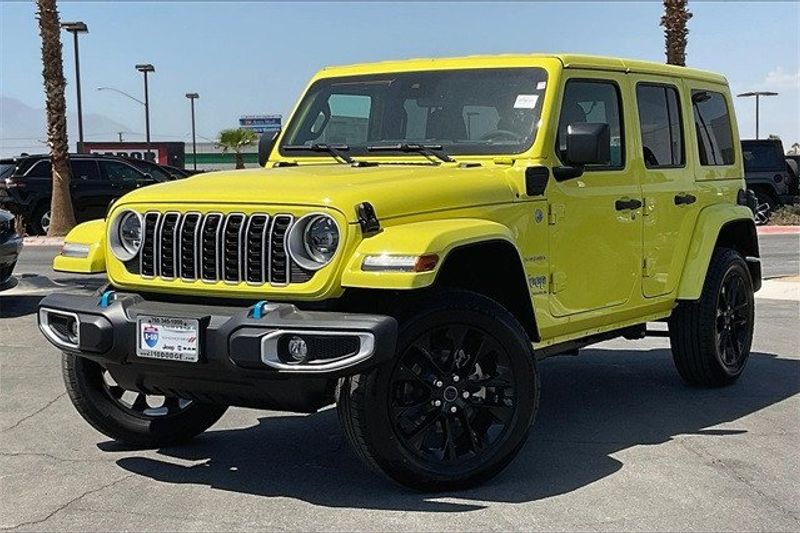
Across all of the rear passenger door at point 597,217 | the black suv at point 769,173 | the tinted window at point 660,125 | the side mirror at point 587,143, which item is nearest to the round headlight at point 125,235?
the rear passenger door at point 597,217

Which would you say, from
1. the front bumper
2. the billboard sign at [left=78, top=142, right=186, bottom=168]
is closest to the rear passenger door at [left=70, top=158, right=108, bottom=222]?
the front bumper

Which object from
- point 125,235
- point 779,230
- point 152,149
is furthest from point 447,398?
point 152,149

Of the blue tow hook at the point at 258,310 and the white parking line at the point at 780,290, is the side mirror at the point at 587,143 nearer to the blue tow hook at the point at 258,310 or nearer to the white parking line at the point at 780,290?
the blue tow hook at the point at 258,310

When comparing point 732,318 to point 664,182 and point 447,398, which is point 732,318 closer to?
point 664,182

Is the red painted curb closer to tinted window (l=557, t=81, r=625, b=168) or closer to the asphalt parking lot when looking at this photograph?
the asphalt parking lot

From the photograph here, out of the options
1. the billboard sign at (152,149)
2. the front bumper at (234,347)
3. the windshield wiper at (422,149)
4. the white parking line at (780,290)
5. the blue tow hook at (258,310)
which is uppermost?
the billboard sign at (152,149)

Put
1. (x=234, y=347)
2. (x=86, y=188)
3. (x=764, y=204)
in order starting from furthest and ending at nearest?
(x=764, y=204) < (x=86, y=188) < (x=234, y=347)

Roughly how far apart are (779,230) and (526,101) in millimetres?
18525

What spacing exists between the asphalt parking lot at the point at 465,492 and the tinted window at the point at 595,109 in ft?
5.38

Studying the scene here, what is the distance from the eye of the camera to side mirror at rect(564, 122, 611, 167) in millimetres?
5672

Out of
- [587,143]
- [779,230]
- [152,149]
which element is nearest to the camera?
[587,143]

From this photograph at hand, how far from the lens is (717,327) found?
7.41m

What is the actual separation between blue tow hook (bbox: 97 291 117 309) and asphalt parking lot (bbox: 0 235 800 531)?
885 mm

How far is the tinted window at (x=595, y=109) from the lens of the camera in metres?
6.09
